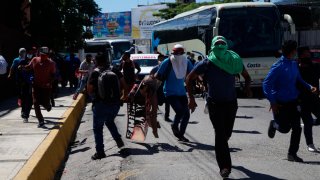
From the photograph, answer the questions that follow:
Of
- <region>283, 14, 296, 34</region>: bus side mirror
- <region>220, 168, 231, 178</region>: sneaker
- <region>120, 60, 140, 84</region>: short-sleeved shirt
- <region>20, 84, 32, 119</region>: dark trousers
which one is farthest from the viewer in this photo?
<region>283, 14, 296, 34</region>: bus side mirror

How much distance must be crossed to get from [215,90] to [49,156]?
286 cm

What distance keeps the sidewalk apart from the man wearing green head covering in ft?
8.63

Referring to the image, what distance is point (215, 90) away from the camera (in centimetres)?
707

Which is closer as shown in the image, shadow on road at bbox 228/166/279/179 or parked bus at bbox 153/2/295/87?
shadow on road at bbox 228/166/279/179

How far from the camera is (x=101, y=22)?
92500mm

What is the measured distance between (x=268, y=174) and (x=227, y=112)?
3.38ft

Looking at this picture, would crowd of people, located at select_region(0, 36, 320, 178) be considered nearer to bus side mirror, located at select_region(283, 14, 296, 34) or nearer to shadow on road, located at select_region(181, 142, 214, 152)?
shadow on road, located at select_region(181, 142, 214, 152)

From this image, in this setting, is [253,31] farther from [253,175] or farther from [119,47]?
[119,47]

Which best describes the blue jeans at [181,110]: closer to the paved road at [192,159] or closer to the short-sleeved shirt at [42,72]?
the paved road at [192,159]

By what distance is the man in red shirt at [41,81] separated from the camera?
1204 cm

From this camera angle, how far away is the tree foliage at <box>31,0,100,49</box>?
89.8 ft

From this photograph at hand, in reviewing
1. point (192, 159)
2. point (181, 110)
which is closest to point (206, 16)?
point (181, 110)

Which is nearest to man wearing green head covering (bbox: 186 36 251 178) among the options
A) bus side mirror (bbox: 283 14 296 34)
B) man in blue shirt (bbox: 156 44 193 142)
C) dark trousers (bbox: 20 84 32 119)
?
man in blue shirt (bbox: 156 44 193 142)

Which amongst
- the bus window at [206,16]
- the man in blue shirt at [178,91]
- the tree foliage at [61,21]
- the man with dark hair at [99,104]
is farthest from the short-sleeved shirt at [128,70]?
the tree foliage at [61,21]
